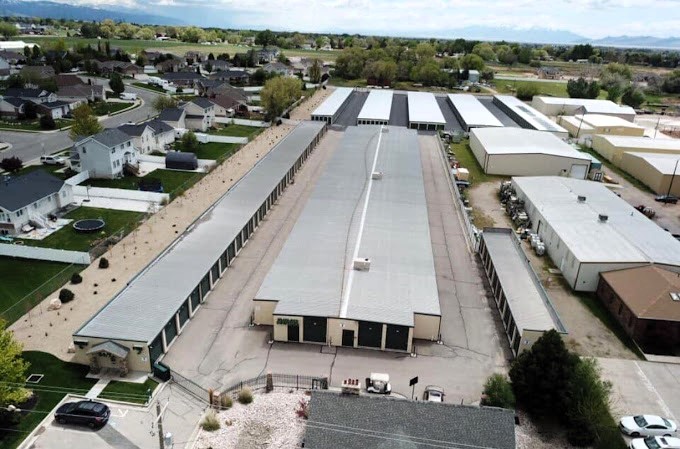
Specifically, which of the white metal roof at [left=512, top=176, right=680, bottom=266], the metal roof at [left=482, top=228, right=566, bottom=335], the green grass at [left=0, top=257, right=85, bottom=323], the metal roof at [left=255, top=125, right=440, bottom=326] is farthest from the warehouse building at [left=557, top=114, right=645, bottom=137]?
the green grass at [left=0, top=257, right=85, bottom=323]

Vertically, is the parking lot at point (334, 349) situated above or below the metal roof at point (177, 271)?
below

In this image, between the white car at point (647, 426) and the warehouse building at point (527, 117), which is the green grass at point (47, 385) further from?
the warehouse building at point (527, 117)

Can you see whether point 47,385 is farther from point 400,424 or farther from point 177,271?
point 400,424

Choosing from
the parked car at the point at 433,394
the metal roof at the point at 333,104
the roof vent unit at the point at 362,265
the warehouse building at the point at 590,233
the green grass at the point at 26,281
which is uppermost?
the metal roof at the point at 333,104

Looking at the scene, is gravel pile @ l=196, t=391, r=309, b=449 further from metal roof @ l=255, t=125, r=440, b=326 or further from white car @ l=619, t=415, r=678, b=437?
white car @ l=619, t=415, r=678, b=437

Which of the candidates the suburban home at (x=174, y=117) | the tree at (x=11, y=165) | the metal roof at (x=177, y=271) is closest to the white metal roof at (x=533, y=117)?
the metal roof at (x=177, y=271)

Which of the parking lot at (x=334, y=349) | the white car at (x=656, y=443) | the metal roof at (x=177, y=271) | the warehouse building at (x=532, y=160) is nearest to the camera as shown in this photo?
the white car at (x=656, y=443)

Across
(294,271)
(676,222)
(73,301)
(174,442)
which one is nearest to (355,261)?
(294,271)
